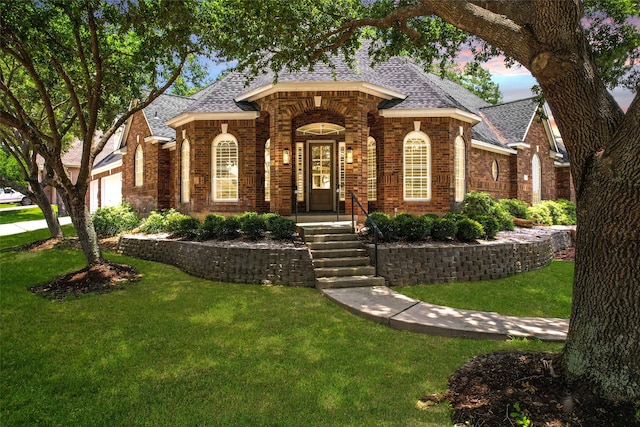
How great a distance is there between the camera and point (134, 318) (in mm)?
5805

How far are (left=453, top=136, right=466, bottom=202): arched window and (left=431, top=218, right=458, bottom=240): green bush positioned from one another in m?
4.37

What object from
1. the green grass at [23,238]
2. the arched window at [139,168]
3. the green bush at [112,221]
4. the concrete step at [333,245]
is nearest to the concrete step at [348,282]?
the concrete step at [333,245]

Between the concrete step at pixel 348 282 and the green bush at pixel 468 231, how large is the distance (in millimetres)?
2866

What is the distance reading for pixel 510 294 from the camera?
744 centimetres

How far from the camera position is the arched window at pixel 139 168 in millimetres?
17328

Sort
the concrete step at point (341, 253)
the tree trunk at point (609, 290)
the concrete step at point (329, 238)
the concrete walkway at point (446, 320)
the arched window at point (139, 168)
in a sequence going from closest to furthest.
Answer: the tree trunk at point (609, 290), the concrete walkway at point (446, 320), the concrete step at point (341, 253), the concrete step at point (329, 238), the arched window at point (139, 168)

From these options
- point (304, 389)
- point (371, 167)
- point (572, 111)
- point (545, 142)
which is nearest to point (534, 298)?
point (572, 111)

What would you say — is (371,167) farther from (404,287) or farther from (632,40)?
(632,40)

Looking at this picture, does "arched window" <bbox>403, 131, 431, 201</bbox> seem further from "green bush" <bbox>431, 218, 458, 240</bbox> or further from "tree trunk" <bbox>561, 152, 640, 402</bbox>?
"tree trunk" <bbox>561, 152, 640, 402</bbox>

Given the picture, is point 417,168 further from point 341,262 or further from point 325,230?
point 341,262

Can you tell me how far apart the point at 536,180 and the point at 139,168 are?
20.1 metres

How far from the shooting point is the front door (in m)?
13.3

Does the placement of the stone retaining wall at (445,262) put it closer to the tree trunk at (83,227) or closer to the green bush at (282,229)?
the green bush at (282,229)

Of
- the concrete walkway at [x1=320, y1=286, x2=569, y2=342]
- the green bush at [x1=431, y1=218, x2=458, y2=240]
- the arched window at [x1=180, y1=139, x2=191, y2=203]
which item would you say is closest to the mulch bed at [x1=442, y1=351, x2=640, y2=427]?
the concrete walkway at [x1=320, y1=286, x2=569, y2=342]
